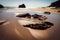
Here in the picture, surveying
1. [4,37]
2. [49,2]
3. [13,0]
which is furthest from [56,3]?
[4,37]

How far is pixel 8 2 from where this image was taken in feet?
22.6

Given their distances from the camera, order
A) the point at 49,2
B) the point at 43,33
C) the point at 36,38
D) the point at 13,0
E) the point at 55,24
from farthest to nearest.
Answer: the point at 49,2 < the point at 13,0 < the point at 55,24 < the point at 43,33 < the point at 36,38

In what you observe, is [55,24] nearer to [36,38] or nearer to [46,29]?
[46,29]

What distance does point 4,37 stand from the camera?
154 inches

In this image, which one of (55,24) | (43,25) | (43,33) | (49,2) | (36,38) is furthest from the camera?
(49,2)

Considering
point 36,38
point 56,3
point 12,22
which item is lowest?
point 36,38

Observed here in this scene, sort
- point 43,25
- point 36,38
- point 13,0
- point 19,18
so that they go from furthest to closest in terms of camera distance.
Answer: point 13,0
point 19,18
point 43,25
point 36,38

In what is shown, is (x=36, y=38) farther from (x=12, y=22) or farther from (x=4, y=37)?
(x=12, y=22)

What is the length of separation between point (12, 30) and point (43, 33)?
3.63 ft

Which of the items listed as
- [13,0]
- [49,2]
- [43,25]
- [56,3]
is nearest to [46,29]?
[43,25]

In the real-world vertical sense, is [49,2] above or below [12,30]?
above

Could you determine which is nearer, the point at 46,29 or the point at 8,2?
the point at 46,29

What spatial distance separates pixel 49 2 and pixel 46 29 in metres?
3.59

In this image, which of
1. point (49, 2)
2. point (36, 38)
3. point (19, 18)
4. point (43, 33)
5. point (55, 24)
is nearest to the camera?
point (36, 38)
